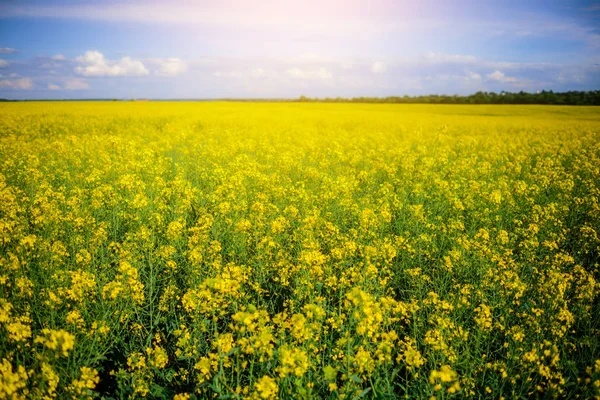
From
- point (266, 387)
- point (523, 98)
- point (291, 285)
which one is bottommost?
point (291, 285)

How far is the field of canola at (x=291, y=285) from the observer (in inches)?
97.6

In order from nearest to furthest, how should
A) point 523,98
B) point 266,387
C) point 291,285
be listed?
point 266,387
point 291,285
point 523,98

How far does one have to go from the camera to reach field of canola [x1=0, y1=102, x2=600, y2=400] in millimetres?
2479

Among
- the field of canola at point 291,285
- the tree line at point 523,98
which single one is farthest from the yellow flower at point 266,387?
the tree line at point 523,98

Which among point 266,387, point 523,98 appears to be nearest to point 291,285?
point 266,387

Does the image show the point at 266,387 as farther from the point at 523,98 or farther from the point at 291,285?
the point at 523,98

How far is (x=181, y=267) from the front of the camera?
164 inches

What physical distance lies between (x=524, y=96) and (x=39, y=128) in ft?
184

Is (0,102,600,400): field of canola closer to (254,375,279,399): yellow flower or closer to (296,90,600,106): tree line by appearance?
(254,375,279,399): yellow flower

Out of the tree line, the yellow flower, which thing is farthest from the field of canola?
the tree line

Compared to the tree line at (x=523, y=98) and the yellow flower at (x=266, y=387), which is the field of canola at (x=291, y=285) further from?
the tree line at (x=523, y=98)

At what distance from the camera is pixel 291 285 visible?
4051 millimetres

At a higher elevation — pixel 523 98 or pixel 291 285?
Result: pixel 523 98

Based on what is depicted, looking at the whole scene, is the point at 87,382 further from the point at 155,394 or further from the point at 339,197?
the point at 339,197
